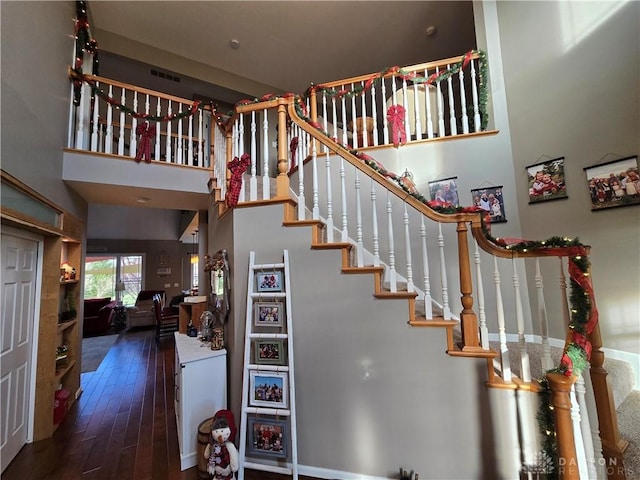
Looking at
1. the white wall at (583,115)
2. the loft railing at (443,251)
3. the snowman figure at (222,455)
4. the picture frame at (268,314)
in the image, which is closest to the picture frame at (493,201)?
the white wall at (583,115)

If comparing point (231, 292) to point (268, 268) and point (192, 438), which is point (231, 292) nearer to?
point (268, 268)

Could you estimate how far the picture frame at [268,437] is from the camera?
2.02m

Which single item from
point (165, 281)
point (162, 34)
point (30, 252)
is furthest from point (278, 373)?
point (165, 281)

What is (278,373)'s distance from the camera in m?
2.09

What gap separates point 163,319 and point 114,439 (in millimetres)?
4155

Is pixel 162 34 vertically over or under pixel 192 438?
over

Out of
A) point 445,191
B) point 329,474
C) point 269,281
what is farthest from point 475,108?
point 329,474

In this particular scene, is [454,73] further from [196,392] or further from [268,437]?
[196,392]

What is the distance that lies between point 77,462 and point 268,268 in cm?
222

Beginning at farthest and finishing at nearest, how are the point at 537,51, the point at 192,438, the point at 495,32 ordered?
1. the point at 495,32
2. the point at 537,51
3. the point at 192,438

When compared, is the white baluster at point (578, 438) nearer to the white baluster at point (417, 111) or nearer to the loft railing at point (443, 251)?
the loft railing at point (443, 251)

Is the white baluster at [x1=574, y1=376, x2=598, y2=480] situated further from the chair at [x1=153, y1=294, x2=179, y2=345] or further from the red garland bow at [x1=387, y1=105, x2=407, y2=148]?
the chair at [x1=153, y1=294, x2=179, y2=345]

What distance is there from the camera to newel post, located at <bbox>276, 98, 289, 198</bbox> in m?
2.32

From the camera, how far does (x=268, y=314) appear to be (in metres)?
2.19
